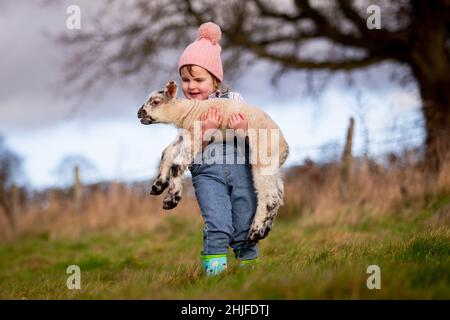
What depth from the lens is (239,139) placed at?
13.4 feet

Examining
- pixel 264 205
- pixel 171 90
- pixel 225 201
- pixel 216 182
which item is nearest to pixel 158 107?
pixel 171 90

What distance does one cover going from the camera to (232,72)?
13.5m

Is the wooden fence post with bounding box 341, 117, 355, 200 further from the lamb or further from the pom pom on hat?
Answer: the lamb

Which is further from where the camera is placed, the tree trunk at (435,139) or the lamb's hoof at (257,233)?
the tree trunk at (435,139)

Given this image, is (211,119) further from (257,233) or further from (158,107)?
(257,233)

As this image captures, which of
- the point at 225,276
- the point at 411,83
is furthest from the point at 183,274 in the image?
the point at 411,83

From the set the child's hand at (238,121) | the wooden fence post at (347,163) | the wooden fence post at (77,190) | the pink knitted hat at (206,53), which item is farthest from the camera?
the wooden fence post at (77,190)

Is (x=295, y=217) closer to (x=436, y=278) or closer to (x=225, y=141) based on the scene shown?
(x=225, y=141)

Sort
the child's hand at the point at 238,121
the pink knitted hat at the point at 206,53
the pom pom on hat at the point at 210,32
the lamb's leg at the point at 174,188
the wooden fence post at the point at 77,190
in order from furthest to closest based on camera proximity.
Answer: the wooden fence post at the point at 77,190 < the pom pom on hat at the point at 210,32 < the pink knitted hat at the point at 206,53 < the child's hand at the point at 238,121 < the lamb's leg at the point at 174,188

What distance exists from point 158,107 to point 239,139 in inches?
22.7

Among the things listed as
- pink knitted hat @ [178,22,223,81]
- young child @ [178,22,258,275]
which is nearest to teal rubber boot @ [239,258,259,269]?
young child @ [178,22,258,275]

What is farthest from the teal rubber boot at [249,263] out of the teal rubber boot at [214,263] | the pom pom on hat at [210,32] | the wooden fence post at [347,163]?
the wooden fence post at [347,163]

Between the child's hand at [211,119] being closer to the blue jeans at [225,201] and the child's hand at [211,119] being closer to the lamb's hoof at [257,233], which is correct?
the blue jeans at [225,201]

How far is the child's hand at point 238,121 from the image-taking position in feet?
13.0
